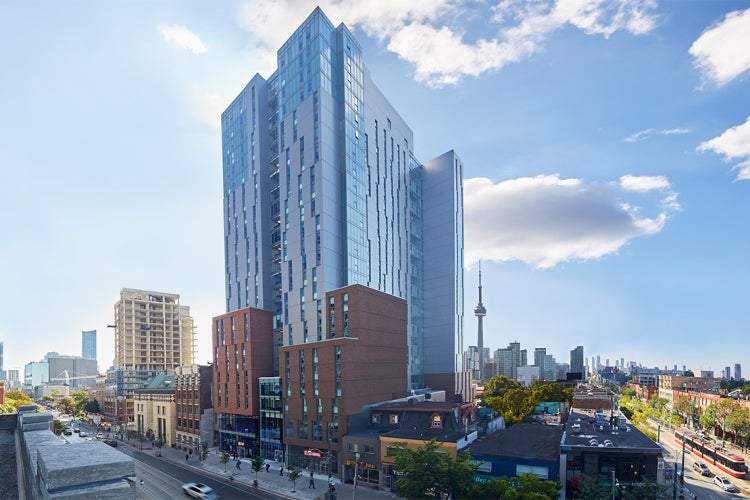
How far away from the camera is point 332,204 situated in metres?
91.9

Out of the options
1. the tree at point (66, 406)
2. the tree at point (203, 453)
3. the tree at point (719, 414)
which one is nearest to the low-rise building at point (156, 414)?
the tree at point (203, 453)

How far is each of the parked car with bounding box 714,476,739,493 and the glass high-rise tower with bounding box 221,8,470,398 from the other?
205ft

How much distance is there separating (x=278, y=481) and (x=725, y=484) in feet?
207

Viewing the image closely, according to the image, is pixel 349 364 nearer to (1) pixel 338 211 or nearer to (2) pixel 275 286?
(1) pixel 338 211

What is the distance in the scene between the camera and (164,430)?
103 meters

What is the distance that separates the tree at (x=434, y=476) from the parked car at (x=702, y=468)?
160 feet

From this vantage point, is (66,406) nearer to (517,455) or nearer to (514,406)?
(514,406)

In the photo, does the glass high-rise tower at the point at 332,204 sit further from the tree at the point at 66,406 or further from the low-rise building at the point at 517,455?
the tree at the point at 66,406

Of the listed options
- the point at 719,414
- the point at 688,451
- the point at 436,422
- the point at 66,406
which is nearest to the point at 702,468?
the point at 688,451

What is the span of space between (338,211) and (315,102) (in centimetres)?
2429

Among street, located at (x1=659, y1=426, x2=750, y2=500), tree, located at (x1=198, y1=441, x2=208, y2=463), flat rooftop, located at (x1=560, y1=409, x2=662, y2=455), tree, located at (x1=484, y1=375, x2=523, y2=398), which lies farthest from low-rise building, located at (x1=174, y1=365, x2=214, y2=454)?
street, located at (x1=659, y1=426, x2=750, y2=500)

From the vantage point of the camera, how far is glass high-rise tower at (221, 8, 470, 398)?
3620 inches

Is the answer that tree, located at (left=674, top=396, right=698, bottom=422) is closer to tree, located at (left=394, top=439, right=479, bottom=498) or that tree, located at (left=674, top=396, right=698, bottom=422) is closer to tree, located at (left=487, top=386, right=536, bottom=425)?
tree, located at (left=487, top=386, right=536, bottom=425)

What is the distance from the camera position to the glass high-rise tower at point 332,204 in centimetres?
9194
